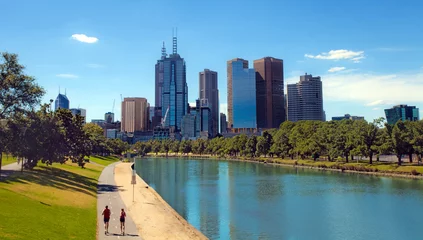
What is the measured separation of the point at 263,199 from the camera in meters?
67.8

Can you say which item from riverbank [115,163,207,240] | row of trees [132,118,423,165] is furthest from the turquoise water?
row of trees [132,118,423,165]

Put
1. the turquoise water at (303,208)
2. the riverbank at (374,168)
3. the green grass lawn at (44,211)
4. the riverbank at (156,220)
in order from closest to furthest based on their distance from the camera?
the green grass lawn at (44,211) < the riverbank at (156,220) < the turquoise water at (303,208) < the riverbank at (374,168)

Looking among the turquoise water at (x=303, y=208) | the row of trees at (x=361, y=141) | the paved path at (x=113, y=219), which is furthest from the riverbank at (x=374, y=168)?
the paved path at (x=113, y=219)

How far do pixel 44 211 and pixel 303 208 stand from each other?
38557 mm

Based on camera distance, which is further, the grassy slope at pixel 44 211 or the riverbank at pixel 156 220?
the riverbank at pixel 156 220

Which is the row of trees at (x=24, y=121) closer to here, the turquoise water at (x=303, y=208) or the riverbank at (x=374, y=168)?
the turquoise water at (x=303, y=208)

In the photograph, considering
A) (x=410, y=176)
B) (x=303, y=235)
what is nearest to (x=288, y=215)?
(x=303, y=235)

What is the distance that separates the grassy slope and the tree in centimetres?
1214

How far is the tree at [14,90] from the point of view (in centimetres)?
5994

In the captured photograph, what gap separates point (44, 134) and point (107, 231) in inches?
1584

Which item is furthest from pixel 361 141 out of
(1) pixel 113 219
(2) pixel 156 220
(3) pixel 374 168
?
(1) pixel 113 219

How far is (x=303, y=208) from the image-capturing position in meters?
59.2

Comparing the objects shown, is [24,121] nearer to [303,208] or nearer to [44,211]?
[44,211]

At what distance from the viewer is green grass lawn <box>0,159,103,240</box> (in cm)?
2910
